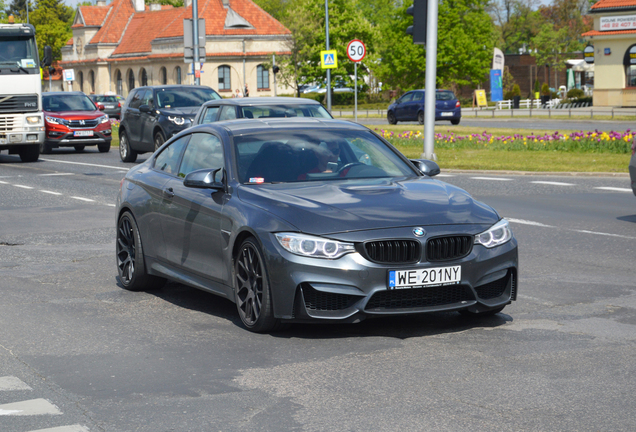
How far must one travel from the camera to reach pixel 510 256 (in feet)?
21.5

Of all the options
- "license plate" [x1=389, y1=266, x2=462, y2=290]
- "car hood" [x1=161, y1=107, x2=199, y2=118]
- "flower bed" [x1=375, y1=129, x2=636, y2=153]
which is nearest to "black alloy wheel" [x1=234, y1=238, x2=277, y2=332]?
"license plate" [x1=389, y1=266, x2=462, y2=290]

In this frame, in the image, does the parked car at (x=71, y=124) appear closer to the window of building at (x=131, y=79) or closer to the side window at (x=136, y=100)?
the side window at (x=136, y=100)

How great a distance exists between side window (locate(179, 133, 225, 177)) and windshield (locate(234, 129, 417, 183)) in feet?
0.65

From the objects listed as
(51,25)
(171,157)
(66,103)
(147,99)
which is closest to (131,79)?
A: (51,25)

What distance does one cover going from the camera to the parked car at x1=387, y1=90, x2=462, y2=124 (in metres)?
43.3

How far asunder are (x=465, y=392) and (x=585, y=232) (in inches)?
275

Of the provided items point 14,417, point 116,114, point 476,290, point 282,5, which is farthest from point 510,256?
point 282,5

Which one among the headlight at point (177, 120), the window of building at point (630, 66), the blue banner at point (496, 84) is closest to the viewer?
the headlight at point (177, 120)

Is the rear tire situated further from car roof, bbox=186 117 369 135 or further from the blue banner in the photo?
the blue banner

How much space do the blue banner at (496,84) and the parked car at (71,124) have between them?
34915 mm

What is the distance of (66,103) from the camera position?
3053 cm

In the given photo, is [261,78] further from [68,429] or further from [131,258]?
[68,429]

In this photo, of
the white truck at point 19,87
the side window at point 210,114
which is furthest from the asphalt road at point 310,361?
the white truck at point 19,87

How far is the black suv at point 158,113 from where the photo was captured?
75.7 ft
